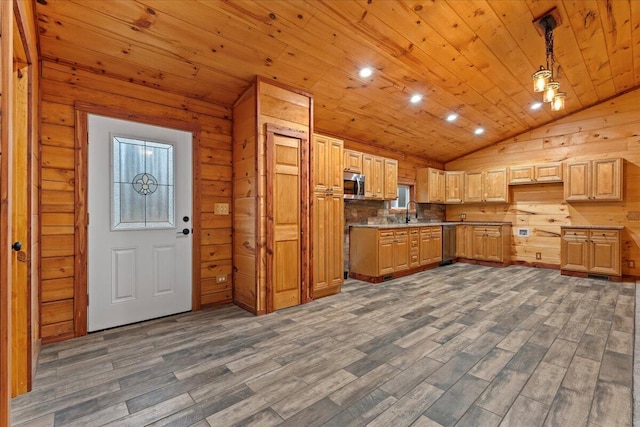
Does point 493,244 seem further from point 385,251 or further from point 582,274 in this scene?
point 385,251

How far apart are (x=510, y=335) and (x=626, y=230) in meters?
4.49

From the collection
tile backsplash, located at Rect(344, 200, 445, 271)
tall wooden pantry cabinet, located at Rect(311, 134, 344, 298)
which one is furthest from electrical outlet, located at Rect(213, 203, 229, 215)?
tile backsplash, located at Rect(344, 200, 445, 271)

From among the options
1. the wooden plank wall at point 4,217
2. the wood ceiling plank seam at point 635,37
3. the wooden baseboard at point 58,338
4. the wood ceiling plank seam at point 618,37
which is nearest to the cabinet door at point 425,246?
the wood ceiling plank seam at point 618,37

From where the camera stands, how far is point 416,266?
212 inches

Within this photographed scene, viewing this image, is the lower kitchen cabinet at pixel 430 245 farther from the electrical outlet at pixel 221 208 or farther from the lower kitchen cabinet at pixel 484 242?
the electrical outlet at pixel 221 208

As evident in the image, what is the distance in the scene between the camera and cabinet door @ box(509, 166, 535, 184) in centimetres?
602

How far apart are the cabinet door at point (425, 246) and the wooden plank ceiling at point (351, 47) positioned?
2179 millimetres

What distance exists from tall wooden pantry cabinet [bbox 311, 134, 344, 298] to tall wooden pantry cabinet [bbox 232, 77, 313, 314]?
0.70 ft

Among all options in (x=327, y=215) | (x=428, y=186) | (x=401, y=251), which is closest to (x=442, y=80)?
(x=327, y=215)

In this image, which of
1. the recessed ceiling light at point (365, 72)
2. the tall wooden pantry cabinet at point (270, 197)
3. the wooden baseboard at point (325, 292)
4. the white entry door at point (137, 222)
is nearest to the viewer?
the white entry door at point (137, 222)

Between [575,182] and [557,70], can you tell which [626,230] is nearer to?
[575,182]

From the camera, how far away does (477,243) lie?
6.33 meters

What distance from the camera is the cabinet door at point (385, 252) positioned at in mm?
4656

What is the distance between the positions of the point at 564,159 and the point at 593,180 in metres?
0.75
